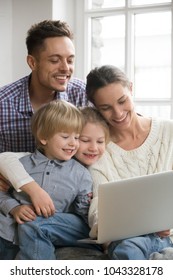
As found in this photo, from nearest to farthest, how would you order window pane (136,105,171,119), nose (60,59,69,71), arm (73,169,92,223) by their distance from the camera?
arm (73,169,92,223)
nose (60,59,69,71)
window pane (136,105,171,119)

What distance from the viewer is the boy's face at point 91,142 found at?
1.40 metres

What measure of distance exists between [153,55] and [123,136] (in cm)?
143

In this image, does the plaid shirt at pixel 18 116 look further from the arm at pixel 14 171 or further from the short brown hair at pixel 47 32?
the arm at pixel 14 171

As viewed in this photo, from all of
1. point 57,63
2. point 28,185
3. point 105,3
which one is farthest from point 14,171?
point 105,3

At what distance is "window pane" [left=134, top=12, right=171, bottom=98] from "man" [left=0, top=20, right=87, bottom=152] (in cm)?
106

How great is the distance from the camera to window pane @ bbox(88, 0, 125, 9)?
2.81 m

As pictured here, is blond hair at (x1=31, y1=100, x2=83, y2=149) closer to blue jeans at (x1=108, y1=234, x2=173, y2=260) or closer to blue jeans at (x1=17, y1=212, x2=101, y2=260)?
blue jeans at (x1=17, y1=212, x2=101, y2=260)

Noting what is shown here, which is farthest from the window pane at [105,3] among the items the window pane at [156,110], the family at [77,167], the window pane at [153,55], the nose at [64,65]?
the family at [77,167]

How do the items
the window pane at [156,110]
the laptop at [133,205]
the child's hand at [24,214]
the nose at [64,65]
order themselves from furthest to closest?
the window pane at [156,110] < the nose at [64,65] < the child's hand at [24,214] < the laptop at [133,205]

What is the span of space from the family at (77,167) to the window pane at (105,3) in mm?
1484

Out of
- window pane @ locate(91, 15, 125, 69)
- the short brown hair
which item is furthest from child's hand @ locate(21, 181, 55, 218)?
window pane @ locate(91, 15, 125, 69)

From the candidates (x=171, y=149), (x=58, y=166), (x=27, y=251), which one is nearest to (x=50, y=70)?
(x=58, y=166)

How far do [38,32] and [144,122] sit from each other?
1.78ft

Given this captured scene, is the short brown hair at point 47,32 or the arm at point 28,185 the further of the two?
the short brown hair at point 47,32
